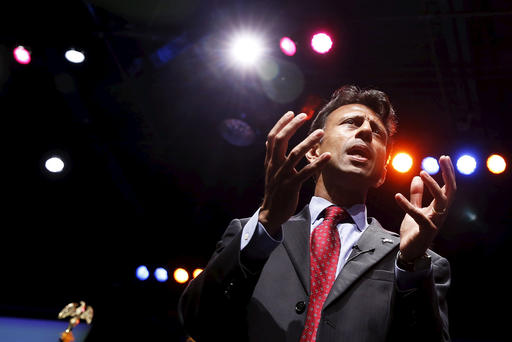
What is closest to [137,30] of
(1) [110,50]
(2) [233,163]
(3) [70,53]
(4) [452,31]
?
(1) [110,50]

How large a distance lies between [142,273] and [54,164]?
6.03 feet

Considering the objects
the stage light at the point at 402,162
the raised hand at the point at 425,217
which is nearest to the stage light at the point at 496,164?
the stage light at the point at 402,162

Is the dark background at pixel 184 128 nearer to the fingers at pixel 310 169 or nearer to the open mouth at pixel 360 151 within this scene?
the open mouth at pixel 360 151

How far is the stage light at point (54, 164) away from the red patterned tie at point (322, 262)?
15.2 feet

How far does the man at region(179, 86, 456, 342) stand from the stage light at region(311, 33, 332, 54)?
8.77 ft

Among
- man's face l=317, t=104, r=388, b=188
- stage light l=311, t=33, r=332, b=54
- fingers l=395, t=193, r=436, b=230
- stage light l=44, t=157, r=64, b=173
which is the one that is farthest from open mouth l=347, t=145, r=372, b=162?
stage light l=44, t=157, r=64, b=173

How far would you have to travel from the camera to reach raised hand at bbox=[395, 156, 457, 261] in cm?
157

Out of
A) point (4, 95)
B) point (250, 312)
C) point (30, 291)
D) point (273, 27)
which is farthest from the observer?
point (30, 291)

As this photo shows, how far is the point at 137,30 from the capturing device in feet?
15.5

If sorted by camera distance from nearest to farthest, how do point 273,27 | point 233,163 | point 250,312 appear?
point 250,312
point 273,27
point 233,163

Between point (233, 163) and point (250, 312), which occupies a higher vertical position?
point (233, 163)

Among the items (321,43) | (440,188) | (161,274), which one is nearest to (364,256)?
(440,188)

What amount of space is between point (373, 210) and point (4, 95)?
15.4 ft

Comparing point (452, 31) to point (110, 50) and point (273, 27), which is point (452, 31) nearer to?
point (273, 27)
